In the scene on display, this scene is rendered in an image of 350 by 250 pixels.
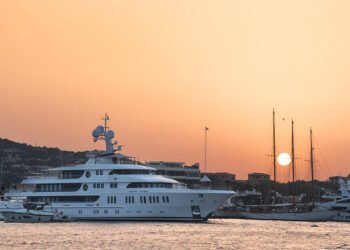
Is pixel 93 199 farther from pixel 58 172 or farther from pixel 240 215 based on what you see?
pixel 240 215

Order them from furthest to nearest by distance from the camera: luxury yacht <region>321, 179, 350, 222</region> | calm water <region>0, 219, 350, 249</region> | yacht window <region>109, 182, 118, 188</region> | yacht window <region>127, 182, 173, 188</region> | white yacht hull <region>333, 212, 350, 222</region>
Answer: luxury yacht <region>321, 179, 350, 222</region>, white yacht hull <region>333, 212, 350, 222</region>, yacht window <region>109, 182, 118, 188</region>, yacht window <region>127, 182, 173, 188</region>, calm water <region>0, 219, 350, 249</region>

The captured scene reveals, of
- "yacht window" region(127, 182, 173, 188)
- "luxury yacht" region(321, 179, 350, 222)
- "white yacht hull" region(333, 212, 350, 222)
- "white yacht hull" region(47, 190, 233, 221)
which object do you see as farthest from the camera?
"luxury yacht" region(321, 179, 350, 222)

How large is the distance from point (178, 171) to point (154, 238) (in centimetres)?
9969

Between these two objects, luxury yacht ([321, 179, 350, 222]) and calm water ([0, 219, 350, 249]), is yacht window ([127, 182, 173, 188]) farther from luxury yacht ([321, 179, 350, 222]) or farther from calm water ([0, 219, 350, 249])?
luxury yacht ([321, 179, 350, 222])

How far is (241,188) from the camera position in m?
186

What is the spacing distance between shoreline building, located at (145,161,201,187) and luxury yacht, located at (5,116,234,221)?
67.1m

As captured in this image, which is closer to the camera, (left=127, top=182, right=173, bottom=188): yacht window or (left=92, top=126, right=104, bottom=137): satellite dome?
(left=127, top=182, right=173, bottom=188): yacht window

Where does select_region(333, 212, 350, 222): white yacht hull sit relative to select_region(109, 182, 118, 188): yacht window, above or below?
below

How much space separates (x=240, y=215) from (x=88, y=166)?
36893 mm

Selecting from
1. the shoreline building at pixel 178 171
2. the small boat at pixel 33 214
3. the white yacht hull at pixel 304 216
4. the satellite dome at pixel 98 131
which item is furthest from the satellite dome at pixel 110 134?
the shoreline building at pixel 178 171

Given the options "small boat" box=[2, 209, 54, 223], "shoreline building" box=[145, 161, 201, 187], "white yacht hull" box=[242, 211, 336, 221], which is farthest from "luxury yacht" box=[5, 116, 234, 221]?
"shoreline building" box=[145, 161, 201, 187]

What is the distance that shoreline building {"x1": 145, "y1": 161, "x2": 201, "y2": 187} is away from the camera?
158 m

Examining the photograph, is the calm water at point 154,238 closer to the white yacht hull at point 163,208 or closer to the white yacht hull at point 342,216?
the white yacht hull at point 163,208

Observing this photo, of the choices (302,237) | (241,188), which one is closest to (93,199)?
(302,237)
